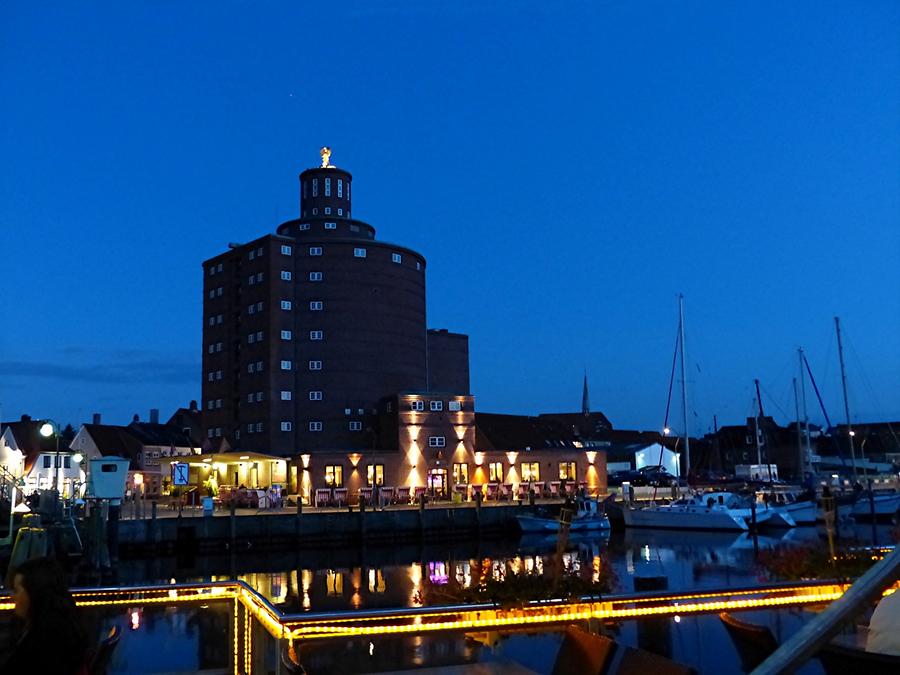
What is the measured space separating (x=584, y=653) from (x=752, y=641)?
6.65ft

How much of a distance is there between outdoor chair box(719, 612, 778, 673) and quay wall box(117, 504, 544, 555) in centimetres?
A: 3690

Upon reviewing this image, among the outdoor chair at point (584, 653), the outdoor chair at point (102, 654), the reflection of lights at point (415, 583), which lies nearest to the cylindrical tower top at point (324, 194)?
the reflection of lights at point (415, 583)

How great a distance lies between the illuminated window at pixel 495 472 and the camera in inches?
2579

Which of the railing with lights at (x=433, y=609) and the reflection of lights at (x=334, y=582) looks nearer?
the railing with lights at (x=433, y=609)

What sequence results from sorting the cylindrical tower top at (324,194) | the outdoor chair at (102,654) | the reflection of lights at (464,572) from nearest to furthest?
the outdoor chair at (102,654) → the reflection of lights at (464,572) → the cylindrical tower top at (324,194)

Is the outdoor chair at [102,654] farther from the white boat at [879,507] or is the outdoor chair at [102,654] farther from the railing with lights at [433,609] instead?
the white boat at [879,507]

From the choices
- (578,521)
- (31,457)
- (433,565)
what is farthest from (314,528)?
(31,457)

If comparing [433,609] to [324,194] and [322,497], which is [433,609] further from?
[324,194]

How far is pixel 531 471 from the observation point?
219 ft

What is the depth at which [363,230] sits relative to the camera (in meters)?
76.8

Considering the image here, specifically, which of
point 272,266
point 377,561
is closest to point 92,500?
point 377,561

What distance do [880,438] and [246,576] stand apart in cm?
11212

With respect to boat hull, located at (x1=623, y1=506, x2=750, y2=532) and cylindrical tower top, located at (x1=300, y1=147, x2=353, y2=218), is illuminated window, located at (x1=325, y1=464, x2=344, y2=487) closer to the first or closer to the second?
boat hull, located at (x1=623, y1=506, x2=750, y2=532)

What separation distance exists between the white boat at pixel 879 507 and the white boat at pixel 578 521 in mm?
17966
